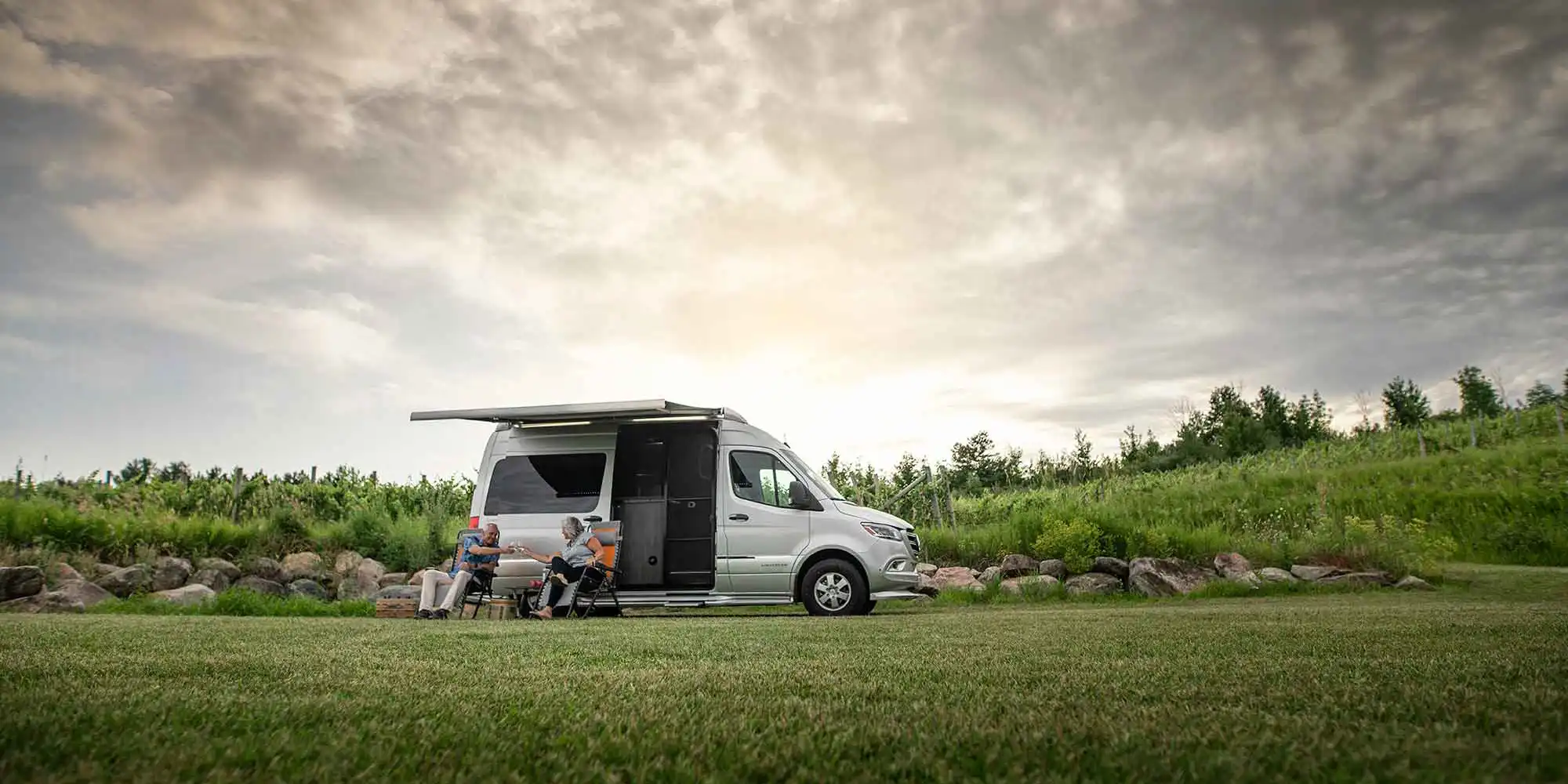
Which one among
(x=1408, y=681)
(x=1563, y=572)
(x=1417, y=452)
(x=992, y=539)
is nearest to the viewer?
(x=1408, y=681)

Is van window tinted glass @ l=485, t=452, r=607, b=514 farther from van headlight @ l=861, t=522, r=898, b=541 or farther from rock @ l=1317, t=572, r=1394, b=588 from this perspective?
rock @ l=1317, t=572, r=1394, b=588

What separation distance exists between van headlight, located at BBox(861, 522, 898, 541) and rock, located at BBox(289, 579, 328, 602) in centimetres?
825

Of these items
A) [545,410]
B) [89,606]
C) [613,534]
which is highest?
[545,410]

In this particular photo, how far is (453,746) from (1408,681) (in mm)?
3251

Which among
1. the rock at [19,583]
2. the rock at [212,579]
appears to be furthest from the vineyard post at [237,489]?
the rock at [19,583]

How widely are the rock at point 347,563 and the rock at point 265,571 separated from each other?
78cm

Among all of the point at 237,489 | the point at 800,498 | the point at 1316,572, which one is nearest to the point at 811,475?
the point at 800,498

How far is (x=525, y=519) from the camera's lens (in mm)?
11188

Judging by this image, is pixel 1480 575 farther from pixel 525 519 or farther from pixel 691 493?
pixel 525 519

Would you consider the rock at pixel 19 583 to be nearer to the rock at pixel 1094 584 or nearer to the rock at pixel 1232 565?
the rock at pixel 1094 584

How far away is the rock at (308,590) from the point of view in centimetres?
1345

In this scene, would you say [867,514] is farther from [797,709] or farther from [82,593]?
[82,593]

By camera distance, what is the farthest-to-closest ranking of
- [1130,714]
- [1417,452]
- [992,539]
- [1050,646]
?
1. [1417,452]
2. [992,539]
3. [1050,646]
4. [1130,714]

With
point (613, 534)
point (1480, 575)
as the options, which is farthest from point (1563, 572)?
point (613, 534)
